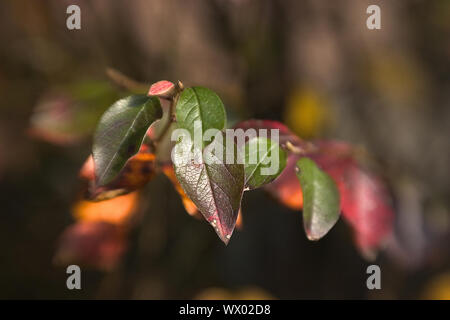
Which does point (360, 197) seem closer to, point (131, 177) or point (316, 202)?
point (316, 202)

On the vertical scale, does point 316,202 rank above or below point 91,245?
above

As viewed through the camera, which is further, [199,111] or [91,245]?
[91,245]

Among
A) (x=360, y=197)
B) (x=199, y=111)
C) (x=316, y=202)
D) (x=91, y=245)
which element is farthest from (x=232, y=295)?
(x=199, y=111)

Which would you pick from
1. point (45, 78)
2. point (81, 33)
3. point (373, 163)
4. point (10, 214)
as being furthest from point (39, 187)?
point (373, 163)

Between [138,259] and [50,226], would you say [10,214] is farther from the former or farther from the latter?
[138,259]

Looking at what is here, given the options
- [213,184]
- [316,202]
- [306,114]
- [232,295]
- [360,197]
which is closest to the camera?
[213,184]

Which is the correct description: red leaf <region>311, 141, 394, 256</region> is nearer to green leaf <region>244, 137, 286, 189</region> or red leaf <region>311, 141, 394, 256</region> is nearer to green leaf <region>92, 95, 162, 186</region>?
green leaf <region>244, 137, 286, 189</region>
